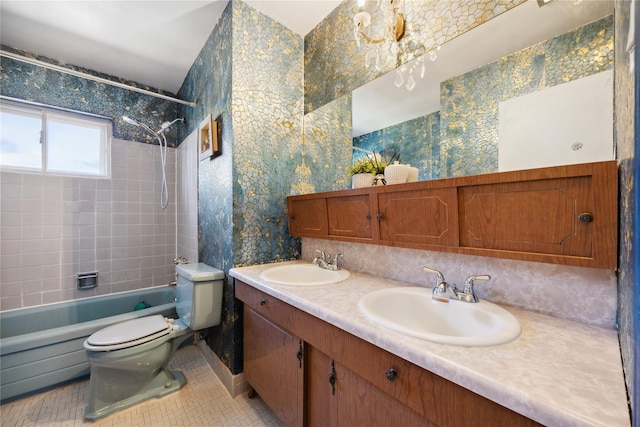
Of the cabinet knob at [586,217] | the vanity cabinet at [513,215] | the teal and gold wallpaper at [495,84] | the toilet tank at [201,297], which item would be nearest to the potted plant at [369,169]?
the vanity cabinet at [513,215]

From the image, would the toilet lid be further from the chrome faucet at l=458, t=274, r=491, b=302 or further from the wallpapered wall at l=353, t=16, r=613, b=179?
the wallpapered wall at l=353, t=16, r=613, b=179

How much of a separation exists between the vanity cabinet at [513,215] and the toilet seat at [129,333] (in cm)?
160

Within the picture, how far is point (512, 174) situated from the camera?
816mm

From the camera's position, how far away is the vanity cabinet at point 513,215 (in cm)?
69

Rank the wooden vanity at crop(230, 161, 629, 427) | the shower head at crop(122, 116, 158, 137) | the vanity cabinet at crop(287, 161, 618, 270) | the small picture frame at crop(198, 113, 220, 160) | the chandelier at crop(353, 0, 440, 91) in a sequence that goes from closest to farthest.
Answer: the wooden vanity at crop(230, 161, 629, 427) → the vanity cabinet at crop(287, 161, 618, 270) → the chandelier at crop(353, 0, 440, 91) → the small picture frame at crop(198, 113, 220, 160) → the shower head at crop(122, 116, 158, 137)

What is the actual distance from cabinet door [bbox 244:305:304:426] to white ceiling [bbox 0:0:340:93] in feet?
7.02

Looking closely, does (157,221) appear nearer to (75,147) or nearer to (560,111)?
(75,147)

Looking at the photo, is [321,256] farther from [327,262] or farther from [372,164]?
[372,164]

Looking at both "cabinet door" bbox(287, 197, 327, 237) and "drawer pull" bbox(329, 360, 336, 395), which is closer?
"drawer pull" bbox(329, 360, 336, 395)

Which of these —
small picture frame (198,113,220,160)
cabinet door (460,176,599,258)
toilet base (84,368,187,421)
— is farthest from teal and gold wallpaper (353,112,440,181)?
toilet base (84,368,187,421)

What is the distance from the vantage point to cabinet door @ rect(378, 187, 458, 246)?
0.97 metres

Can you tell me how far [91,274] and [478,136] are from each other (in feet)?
11.0

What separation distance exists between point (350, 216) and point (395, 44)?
3.33ft

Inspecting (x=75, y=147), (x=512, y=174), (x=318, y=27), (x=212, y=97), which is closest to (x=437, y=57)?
(x=512, y=174)
